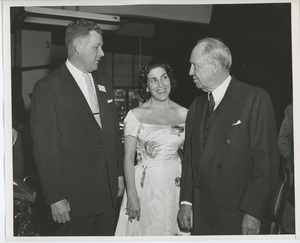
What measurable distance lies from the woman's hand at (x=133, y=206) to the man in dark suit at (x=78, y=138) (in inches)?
2.5

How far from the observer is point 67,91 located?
139 cm

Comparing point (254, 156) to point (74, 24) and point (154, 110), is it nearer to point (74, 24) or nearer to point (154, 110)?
point (154, 110)

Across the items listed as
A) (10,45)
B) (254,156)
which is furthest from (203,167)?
(10,45)

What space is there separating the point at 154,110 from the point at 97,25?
42cm

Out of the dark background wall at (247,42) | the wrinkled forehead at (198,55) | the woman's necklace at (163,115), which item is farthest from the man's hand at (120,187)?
the wrinkled forehead at (198,55)

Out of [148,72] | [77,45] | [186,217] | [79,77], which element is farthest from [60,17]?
[186,217]

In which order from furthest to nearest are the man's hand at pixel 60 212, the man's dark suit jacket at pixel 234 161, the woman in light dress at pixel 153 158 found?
the woman in light dress at pixel 153 158 < the man's hand at pixel 60 212 < the man's dark suit jacket at pixel 234 161

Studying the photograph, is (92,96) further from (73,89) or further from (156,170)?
(156,170)

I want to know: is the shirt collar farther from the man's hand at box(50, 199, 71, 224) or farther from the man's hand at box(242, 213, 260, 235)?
the man's hand at box(50, 199, 71, 224)

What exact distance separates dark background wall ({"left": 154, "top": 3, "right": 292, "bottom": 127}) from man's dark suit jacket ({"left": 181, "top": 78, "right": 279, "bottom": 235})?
0.07 metres

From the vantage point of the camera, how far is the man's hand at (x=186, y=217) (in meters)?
1.38

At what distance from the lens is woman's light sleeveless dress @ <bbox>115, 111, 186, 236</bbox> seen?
4.82 feet

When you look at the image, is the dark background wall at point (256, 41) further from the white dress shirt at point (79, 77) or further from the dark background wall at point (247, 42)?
the white dress shirt at point (79, 77)
